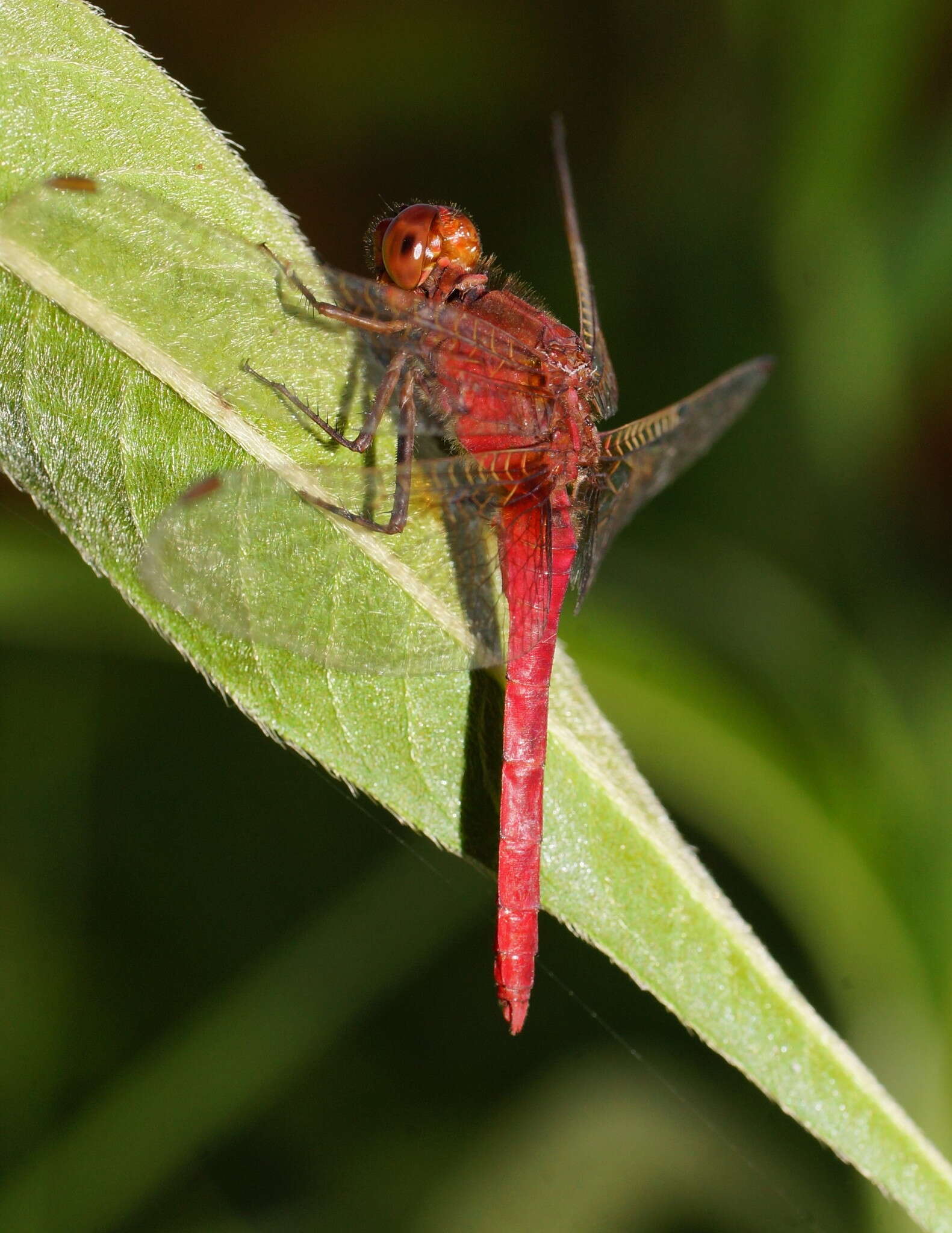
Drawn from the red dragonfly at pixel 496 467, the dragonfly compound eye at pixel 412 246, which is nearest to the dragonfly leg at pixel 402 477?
the red dragonfly at pixel 496 467

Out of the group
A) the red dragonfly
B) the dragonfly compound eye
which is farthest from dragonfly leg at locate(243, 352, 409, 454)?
the dragonfly compound eye

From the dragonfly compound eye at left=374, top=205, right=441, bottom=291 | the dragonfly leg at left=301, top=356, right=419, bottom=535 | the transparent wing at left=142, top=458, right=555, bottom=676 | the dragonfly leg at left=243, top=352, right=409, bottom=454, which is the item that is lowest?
the transparent wing at left=142, top=458, right=555, bottom=676

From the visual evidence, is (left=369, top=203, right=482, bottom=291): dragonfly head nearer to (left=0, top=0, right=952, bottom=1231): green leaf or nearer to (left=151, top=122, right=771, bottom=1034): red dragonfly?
(left=151, top=122, right=771, bottom=1034): red dragonfly

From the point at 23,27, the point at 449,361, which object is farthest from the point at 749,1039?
the point at 23,27

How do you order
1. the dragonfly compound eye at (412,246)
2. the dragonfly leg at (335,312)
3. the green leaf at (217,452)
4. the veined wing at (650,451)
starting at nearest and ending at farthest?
the green leaf at (217,452), the dragonfly leg at (335,312), the veined wing at (650,451), the dragonfly compound eye at (412,246)

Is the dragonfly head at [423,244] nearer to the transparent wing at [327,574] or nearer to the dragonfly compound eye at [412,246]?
the dragonfly compound eye at [412,246]

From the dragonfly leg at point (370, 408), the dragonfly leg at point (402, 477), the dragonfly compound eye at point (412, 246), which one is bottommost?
the dragonfly leg at point (402, 477)

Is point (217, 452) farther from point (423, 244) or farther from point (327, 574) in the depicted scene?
point (423, 244)

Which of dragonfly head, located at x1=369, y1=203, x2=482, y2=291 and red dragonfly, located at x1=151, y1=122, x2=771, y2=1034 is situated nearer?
red dragonfly, located at x1=151, y1=122, x2=771, y2=1034
